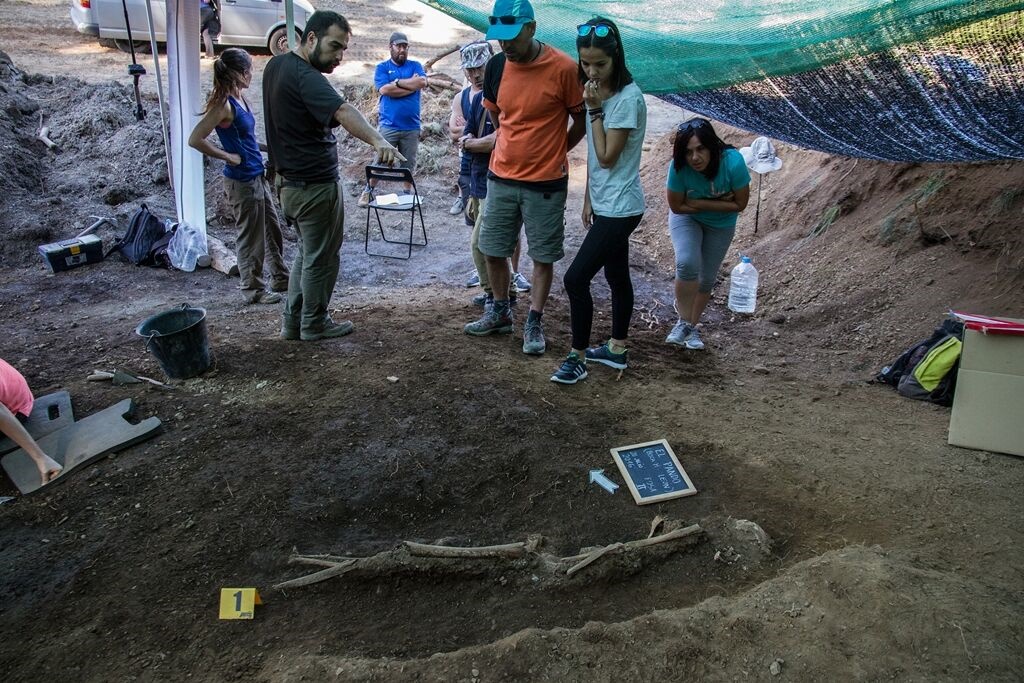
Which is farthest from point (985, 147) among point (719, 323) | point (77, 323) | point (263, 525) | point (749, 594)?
point (77, 323)

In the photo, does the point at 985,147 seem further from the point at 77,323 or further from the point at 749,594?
the point at 77,323

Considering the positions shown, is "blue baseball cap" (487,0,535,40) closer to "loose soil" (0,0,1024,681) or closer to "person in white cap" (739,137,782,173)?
"loose soil" (0,0,1024,681)

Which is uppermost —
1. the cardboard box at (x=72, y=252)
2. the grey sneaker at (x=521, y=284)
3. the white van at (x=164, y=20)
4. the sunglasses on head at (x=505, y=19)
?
the sunglasses on head at (x=505, y=19)

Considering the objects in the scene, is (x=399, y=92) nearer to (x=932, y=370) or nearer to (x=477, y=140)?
(x=477, y=140)

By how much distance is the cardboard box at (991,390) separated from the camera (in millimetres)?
3385

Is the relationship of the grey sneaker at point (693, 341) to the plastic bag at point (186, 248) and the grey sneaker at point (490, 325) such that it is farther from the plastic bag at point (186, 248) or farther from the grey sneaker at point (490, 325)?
the plastic bag at point (186, 248)

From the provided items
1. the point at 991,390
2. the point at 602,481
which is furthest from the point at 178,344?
the point at 991,390

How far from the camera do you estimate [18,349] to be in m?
4.80

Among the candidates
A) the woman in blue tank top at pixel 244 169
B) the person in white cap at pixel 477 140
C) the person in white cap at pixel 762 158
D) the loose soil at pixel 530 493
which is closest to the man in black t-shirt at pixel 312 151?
the loose soil at pixel 530 493

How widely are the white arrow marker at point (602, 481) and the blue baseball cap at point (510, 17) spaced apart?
2.23 metres

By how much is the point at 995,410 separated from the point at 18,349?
Result: 5.77 m

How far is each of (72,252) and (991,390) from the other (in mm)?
6858

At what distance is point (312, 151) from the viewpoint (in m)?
4.10

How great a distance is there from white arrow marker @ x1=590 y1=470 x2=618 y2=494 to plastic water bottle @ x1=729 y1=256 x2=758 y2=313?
328 cm
